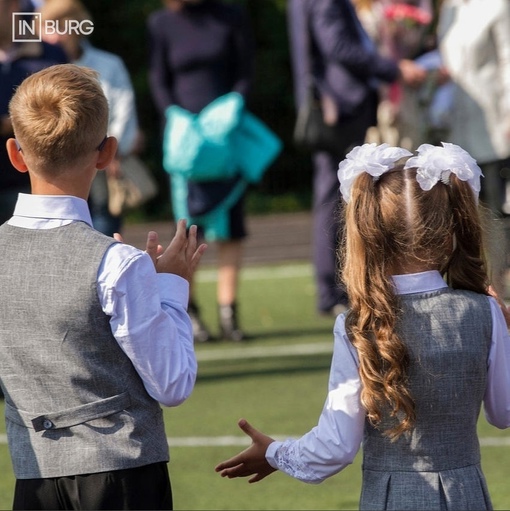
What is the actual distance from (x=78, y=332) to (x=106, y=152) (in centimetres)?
45

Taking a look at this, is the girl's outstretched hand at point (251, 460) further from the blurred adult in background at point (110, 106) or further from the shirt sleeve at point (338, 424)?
the blurred adult in background at point (110, 106)

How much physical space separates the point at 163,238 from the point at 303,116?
8.03 metres

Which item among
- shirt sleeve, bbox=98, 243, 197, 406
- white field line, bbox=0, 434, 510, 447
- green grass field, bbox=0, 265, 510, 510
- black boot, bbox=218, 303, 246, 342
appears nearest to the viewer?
shirt sleeve, bbox=98, 243, 197, 406

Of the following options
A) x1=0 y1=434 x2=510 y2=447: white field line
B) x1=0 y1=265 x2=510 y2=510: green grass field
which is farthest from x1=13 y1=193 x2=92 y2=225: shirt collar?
x1=0 y1=434 x2=510 y2=447: white field line

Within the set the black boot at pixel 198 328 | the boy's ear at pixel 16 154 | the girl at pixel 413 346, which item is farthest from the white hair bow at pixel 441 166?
the black boot at pixel 198 328

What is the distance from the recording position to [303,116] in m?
8.16

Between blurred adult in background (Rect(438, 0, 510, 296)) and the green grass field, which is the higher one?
blurred adult in background (Rect(438, 0, 510, 296))

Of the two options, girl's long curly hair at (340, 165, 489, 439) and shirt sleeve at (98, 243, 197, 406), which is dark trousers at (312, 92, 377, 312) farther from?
shirt sleeve at (98, 243, 197, 406)

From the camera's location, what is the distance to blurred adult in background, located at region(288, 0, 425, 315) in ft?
26.1

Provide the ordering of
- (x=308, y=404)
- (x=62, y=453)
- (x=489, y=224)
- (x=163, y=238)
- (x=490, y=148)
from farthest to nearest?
(x=163, y=238)
(x=490, y=148)
(x=308, y=404)
(x=489, y=224)
(x=62, y=453)

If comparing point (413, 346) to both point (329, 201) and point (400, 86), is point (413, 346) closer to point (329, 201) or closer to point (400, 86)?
point (329, 201)

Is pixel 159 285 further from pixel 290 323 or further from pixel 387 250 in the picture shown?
pixel 290 323

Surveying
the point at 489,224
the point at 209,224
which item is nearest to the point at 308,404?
the point at 209,224

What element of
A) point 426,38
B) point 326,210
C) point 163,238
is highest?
point 426,38
